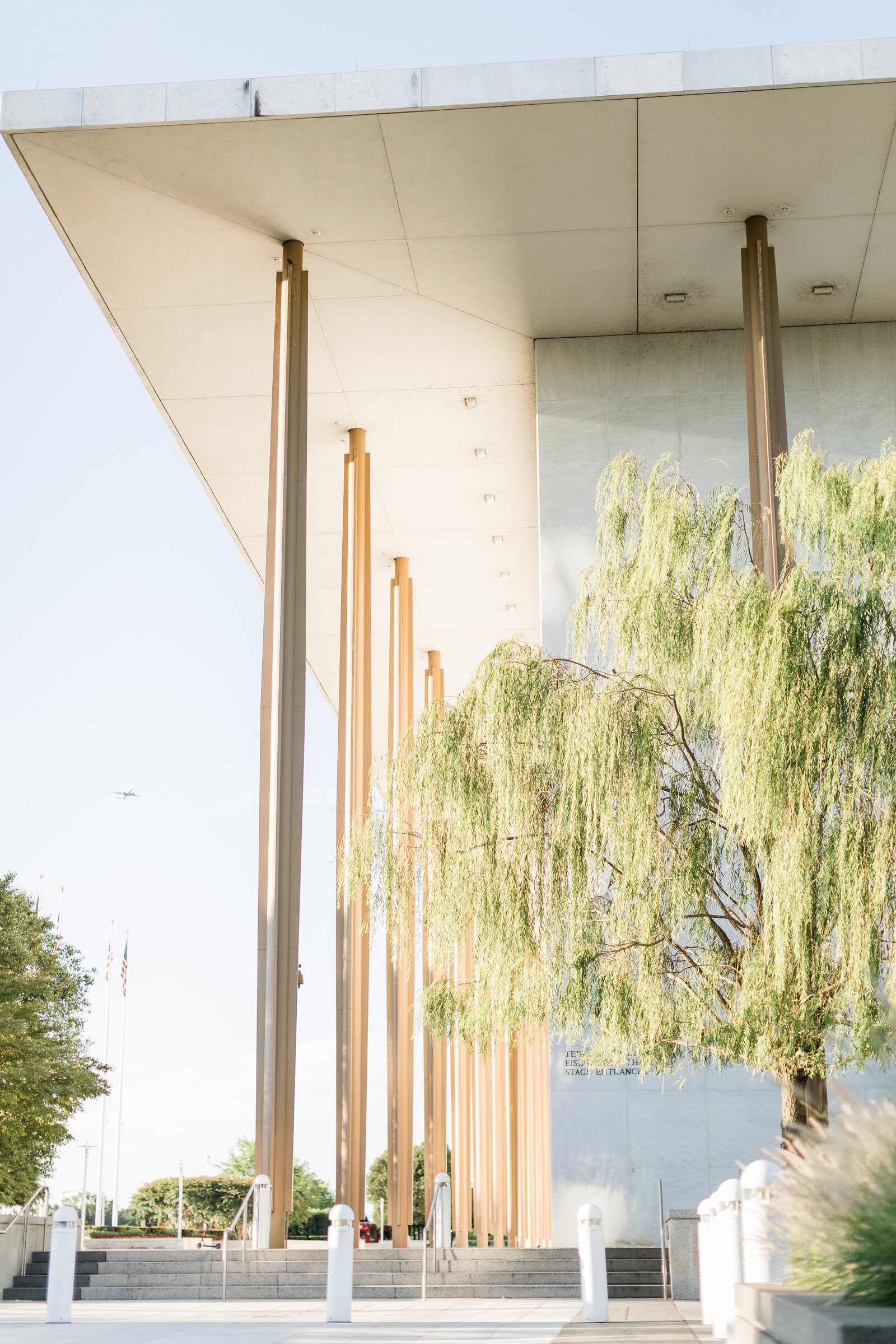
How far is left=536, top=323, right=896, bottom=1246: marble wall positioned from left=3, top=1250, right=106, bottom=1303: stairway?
525 centimetres

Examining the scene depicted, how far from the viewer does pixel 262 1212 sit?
50.7 ft

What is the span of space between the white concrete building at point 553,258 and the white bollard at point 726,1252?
755 centimetres

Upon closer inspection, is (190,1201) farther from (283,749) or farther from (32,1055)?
(283,749)

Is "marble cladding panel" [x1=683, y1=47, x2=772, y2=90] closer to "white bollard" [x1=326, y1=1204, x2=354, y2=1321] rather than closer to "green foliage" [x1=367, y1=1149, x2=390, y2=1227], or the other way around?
"white bollard" [x1=326, y1=1204, x2=354, y2=1321]

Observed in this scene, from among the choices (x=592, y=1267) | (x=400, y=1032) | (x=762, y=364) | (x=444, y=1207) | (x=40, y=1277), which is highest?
(x=762, y=364)

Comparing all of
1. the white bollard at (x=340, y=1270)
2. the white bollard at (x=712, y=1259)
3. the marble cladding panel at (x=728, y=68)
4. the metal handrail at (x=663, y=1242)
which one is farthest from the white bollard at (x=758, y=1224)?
the marble cladding panel at (x=728, y=68)

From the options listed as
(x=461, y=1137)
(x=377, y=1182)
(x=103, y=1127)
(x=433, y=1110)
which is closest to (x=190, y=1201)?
(x=377, y=1182)

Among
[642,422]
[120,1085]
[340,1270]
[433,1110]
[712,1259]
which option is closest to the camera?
[712,1259]

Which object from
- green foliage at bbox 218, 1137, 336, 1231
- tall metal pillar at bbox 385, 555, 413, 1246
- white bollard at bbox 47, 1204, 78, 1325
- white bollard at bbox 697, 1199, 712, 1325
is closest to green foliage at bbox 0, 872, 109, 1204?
tall metal pillar at bbox 385, 555, 413, 1246

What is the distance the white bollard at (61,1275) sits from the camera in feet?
38.4

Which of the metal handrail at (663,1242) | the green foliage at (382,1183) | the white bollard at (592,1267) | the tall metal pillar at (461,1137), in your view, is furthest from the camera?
the green foliage at (382,1183)

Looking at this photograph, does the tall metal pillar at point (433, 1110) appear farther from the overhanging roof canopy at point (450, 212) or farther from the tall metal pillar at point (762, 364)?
the tall metal pillar at point (762, 364)

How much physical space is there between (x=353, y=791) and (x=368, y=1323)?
12.6m

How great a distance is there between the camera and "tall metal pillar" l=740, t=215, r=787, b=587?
15.6 metres
